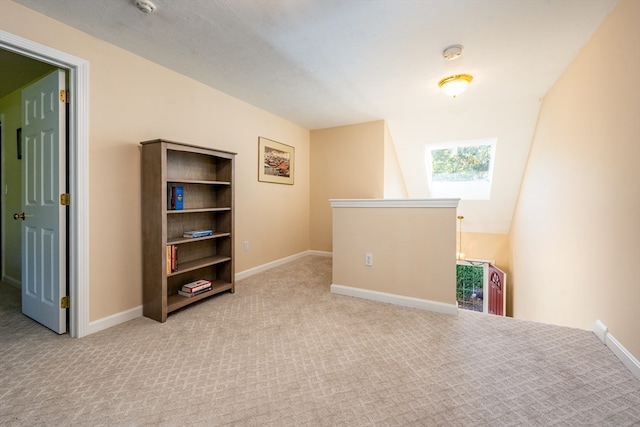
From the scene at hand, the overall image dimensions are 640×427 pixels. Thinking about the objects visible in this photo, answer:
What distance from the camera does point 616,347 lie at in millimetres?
1819

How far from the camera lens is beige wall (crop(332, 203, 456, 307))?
2.57 m

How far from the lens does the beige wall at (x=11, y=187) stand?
3.11 meters

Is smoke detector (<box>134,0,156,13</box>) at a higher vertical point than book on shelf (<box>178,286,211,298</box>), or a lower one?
higher

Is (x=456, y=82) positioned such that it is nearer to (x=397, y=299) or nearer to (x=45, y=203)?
(x=397, y=299)

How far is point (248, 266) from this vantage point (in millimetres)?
3727

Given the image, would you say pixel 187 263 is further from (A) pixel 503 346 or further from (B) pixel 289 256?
(A) pixel 503 346

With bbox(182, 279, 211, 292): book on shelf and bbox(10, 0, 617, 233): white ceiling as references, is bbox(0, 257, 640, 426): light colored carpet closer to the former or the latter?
bbox(182, 279, 211, 292): book on shelf

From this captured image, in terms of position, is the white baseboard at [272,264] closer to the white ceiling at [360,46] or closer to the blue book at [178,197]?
the blue book at [178,197]

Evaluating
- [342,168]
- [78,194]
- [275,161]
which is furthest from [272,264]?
[78,194]

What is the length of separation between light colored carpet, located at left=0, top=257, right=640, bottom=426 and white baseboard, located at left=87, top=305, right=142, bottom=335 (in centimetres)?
11

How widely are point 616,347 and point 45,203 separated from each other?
4.34 metres

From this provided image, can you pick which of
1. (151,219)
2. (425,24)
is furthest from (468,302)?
(151,219)

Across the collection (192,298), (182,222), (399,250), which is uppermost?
(182,222)

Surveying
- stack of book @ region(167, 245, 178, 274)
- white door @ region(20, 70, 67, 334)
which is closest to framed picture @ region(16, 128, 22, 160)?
white door @ region(20, 70, 67, 334)
